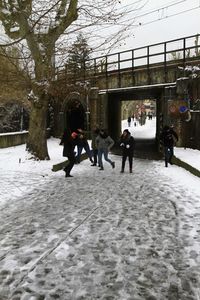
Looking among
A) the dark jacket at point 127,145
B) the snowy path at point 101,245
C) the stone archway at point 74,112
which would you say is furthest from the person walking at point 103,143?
the stone archway at point 74,112

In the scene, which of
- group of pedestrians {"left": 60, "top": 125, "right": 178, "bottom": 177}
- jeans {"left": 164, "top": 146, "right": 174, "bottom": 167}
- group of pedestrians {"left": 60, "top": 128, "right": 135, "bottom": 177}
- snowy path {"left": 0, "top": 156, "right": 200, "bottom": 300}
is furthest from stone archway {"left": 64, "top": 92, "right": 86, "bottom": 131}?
snowy path {"left": 0, "top": 156, "right": 200, "bottom": 300}

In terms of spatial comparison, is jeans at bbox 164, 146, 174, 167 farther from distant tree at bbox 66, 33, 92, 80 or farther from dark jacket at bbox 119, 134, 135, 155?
distant tree at bbox 66, 33, 92, 80

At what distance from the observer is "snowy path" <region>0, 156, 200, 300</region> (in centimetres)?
425

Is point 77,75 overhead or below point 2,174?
overhead

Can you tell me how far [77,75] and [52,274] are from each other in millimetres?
20910

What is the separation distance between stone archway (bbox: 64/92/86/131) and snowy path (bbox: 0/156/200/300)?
1731cm

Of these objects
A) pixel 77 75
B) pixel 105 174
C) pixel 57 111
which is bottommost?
pixel 105 174

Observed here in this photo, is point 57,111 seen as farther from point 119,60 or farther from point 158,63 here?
point 158,63

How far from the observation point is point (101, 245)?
5.66m

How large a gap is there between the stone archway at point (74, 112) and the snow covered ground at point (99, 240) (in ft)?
52.4

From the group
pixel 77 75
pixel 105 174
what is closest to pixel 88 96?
pixel 77 75

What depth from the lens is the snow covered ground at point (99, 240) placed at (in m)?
4.28

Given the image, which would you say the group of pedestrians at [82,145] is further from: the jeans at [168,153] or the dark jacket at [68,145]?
the jeans at [168,153]

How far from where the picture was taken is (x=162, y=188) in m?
10.4
